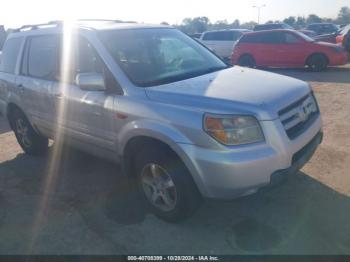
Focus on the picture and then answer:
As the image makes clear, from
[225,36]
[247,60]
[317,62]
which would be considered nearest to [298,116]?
[317,62]

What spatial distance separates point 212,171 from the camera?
2996 mm

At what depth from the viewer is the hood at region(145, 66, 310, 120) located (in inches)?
120

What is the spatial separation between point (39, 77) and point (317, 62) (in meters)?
10.3

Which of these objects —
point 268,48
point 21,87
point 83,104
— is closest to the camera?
point 83,104

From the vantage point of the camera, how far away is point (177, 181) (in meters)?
3.30

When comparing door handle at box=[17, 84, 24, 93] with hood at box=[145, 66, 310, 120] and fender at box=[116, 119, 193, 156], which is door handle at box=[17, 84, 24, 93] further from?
hood at box=[145, 66, 310, 120]

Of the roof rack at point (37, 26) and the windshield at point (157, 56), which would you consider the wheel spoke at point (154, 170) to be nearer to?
the windshield at point (157, 56)

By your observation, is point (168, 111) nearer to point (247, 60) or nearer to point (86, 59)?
point (86, 59)

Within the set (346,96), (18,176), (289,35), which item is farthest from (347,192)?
(289,35)

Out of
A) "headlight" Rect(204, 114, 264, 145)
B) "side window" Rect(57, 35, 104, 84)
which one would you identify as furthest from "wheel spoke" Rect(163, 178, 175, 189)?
"side window" Rect(57, 35, 104, 84)

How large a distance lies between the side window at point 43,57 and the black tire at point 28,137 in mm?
887

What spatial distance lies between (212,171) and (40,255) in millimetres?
1743

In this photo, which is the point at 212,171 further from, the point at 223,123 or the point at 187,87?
the point at 187,87

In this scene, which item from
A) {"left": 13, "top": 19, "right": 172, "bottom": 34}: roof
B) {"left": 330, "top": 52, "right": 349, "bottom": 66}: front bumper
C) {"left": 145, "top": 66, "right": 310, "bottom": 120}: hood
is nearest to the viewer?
{"left": 145, "top": 66, "right": 310, "bottom": 120}: hood
